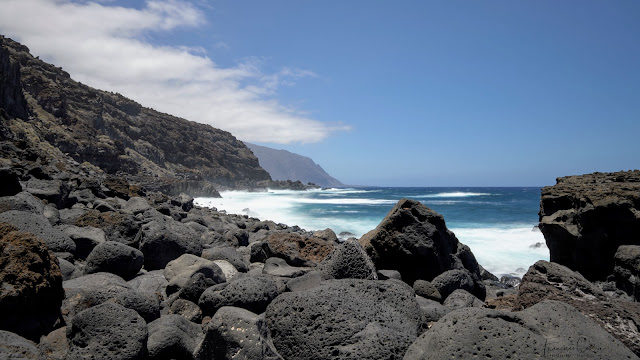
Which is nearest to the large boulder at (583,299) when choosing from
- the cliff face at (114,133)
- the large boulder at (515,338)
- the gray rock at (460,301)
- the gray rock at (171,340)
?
the large boulder at (515,338)

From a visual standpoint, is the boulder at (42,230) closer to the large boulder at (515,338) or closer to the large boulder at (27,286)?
the large boulder at (27,286)

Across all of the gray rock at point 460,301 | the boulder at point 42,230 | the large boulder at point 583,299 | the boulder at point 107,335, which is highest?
the boulder at point 42,230

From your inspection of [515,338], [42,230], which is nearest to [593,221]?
[515,338]

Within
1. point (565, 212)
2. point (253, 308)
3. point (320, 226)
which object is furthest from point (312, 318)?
point (320, 226)

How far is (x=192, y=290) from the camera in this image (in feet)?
13.9

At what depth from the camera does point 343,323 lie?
301 centimetres

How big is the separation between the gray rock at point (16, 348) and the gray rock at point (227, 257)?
3.40m

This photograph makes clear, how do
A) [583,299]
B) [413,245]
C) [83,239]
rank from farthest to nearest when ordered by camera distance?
1. [413,245]
2. [83,239]
3. [583,299]

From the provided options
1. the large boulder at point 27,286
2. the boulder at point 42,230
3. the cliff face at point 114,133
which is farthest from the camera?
the cliff face at point 114,133

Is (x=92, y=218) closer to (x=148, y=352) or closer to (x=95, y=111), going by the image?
(x=148, y=352)

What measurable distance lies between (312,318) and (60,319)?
7.19 feet

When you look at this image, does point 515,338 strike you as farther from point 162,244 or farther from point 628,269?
point 628,269

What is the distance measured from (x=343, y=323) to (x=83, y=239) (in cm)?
440

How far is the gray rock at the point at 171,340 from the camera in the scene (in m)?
3.09
